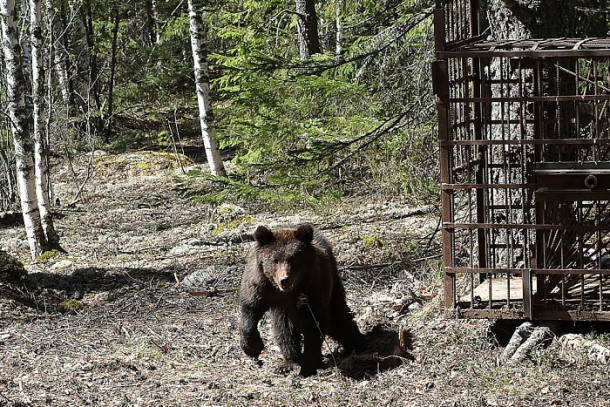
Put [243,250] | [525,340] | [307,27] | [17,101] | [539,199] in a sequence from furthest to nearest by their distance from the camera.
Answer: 1. [307,27]
2. [17,101]
3. [243,250]
4. [525,340]
5. [539,199]

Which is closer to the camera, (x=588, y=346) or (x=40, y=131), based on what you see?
(x=588, y=346)

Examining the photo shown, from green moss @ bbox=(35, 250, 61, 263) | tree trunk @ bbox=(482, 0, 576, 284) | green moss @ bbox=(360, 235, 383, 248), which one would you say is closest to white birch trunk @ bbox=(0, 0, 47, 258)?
green moss @ bbox=(35, 250, 61, 263)

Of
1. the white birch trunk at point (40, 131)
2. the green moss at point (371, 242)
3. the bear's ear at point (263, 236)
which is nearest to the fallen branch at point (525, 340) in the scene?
the bear's ear at point (263, 236)

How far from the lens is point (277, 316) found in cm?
652

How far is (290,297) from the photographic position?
256 inches

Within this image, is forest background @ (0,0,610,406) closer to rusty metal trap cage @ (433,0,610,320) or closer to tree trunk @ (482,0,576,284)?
tree trunk @ (482,0,576,284)

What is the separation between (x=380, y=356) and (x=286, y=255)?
1.20m

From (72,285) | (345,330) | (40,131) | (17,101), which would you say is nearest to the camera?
(345,330)

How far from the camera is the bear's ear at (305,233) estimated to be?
6465 millimetres

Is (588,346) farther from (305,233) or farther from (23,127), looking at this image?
(23,127)

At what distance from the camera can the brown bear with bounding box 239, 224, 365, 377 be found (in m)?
6.38

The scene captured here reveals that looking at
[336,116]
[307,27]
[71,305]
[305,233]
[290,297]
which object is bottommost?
[71,305]

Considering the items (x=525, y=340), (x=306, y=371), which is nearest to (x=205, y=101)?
(x=306, y=371)

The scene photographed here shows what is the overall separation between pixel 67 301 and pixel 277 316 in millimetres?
Answer: 3619
